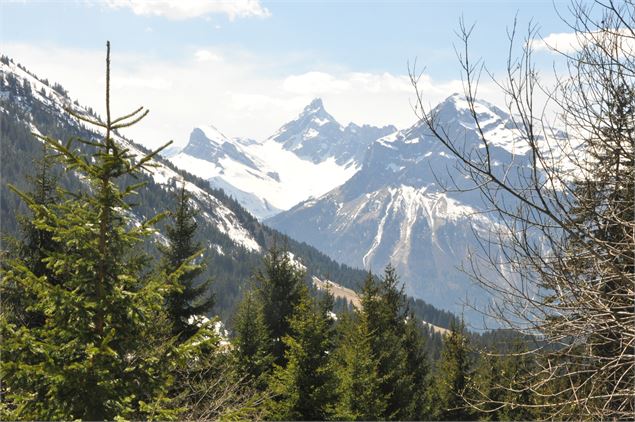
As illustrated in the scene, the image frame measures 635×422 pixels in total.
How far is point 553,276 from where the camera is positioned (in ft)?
18.9

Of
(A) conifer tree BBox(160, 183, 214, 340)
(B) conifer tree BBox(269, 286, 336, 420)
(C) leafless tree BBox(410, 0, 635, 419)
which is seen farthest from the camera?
(A) conifer tree BBox(160, 183, 214, 340)

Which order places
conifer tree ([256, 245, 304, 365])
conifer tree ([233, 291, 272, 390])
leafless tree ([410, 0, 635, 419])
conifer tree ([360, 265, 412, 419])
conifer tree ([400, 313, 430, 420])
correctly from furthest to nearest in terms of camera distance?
conifer tree ([400, 313, 430, 420]), conifer tree ([256, 245, 304, 365]), conifer tree ([360, 265, 412, 419]), conifer tree ([233, 291, 272, 390]), leafless tree ([410, 0, 635, 419])

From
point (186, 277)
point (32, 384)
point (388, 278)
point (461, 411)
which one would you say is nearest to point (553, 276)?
point (32, 384)

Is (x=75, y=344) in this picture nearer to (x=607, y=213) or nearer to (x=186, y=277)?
(x=607, y=213)

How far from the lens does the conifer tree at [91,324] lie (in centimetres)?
716

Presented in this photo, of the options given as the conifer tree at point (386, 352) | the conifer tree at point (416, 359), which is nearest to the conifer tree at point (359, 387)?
the conifer tree at point (386, 352)

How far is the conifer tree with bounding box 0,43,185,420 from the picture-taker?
716 cm

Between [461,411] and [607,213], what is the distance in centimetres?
3400

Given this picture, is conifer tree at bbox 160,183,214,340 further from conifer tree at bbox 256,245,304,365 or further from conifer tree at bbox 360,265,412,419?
conifer tree at bbox 360,265,412,419

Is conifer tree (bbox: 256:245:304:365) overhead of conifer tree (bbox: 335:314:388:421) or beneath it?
overhead

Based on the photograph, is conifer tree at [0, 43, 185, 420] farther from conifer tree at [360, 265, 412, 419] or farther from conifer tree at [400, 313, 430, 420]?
conifer tree at [400, 313, 430, 420]

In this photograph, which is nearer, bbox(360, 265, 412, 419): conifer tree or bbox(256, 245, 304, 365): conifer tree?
bbox(360, 265, 412, 419): conifer tree

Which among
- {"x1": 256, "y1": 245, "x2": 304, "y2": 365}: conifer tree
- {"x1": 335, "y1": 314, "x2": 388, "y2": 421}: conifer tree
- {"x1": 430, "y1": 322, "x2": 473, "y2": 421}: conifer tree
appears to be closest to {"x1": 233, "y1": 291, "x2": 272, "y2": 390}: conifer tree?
{"x1": 256, "y1": 245, "x2": 304, "y2": 365}: conifer tree

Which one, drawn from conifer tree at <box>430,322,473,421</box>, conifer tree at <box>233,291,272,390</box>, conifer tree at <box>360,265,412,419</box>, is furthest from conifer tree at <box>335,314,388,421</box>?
conifer tree at <box>430,322,473,421</box>
